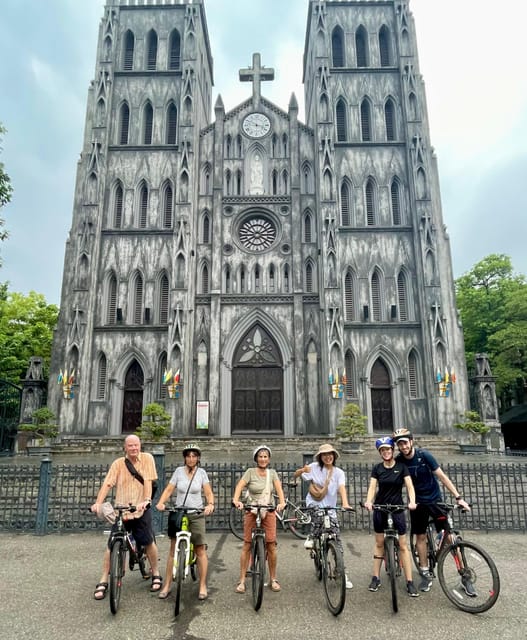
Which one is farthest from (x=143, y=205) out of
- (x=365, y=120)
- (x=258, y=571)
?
(x=258, y=571)

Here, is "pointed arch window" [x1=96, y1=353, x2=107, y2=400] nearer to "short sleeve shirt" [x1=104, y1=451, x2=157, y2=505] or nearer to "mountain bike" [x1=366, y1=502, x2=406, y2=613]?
"short sleeve shirt" [x1=104, y1=451, x2=157, y2=505]

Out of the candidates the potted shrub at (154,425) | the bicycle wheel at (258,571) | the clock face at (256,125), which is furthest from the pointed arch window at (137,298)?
the bicycle wheel at (258,571)

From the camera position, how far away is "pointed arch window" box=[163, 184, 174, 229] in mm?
24734

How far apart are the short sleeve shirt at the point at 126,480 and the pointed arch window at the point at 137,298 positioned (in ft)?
62.0

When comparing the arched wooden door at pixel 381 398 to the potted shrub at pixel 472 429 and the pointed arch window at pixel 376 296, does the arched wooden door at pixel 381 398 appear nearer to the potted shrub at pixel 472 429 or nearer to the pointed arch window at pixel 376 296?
the pointed arch window at pixel 376 296

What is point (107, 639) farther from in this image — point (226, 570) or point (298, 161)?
point (298, 161)

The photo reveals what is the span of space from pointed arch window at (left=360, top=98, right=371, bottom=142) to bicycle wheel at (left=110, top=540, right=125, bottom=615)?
83.4ft

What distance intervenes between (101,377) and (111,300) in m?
3.97

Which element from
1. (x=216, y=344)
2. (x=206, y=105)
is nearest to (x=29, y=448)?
(x=216, y=344)

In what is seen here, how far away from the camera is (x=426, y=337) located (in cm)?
2231

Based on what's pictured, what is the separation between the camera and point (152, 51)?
2747cm

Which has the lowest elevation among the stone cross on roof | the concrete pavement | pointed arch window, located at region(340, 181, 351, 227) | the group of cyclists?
the concrete pavement

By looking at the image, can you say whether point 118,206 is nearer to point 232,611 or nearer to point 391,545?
point 232,611

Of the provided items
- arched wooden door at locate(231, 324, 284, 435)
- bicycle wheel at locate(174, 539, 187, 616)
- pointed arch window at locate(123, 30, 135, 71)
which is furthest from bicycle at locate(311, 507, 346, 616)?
pointed arch window at locate(123, 30, 135, 71)
